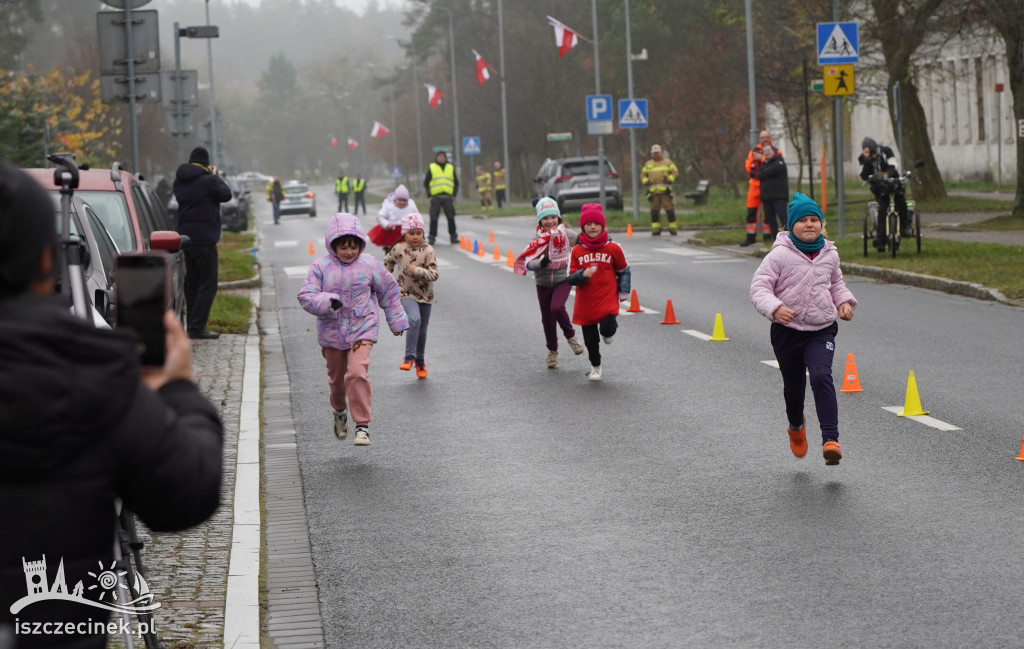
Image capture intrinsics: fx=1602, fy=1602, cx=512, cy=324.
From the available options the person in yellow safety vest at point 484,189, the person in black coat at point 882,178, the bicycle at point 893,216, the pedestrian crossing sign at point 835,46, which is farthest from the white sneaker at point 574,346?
the person in yellow safety vest at point 484,189

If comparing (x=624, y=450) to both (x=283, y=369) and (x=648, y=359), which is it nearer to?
(x=648, y=359)

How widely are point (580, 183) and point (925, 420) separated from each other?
34302mm

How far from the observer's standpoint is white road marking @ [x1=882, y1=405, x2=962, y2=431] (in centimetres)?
978

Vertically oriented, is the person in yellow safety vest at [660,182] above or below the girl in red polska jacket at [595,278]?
above

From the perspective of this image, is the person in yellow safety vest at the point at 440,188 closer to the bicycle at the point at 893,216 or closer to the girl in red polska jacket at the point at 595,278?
the bicycle at the point at 893,216

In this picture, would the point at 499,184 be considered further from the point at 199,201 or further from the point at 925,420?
the point at 925,420

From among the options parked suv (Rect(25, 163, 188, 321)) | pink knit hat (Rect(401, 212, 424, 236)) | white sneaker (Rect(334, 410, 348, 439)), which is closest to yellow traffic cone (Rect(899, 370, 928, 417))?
white sneaker (Rect(334, 410, 348, 439))

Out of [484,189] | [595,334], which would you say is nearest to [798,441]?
[595,334]

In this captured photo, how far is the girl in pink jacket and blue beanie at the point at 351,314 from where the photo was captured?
9.78 meters

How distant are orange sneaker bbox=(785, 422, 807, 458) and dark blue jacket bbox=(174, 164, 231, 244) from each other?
28.1 ft

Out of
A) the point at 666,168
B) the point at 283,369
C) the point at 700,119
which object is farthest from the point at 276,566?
the point at 700,119

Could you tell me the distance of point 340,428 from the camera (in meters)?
10.0

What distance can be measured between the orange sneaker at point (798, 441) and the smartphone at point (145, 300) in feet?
19.5

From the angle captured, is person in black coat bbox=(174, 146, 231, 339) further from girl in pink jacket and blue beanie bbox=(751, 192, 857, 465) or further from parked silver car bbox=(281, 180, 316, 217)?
parked silver car bbox=(281, 180, 316, 217)
